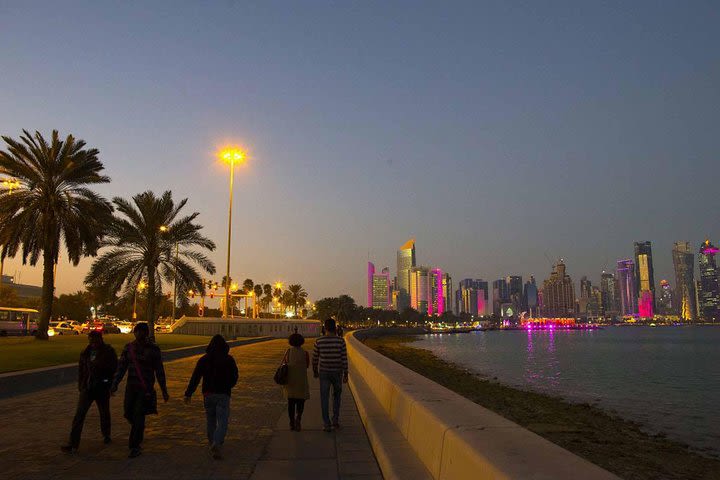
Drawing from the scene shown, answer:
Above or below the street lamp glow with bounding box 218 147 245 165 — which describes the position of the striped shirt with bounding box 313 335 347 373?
below

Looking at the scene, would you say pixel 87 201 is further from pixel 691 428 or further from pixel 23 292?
pixel 23 292

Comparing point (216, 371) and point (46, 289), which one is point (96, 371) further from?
point (46, 289)

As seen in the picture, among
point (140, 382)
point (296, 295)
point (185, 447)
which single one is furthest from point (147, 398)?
point (296, 295)

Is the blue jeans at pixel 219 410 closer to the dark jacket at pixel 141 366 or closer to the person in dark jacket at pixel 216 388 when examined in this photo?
the person in dark jacket at pixel 216 388

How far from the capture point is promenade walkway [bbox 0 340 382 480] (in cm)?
655

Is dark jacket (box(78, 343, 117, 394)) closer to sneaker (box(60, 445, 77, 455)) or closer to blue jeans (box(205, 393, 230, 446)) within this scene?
sneaker (box(60, 445, 77, 455))

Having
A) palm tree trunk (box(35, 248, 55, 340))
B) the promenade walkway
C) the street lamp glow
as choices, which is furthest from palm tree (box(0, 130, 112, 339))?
the promenade walkway

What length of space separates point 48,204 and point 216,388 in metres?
24.6

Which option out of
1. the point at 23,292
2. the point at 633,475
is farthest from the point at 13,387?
the point at 23,292

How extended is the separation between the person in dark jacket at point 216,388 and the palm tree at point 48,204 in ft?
77.9

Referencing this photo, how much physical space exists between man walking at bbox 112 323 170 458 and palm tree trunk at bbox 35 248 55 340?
23005 millimetres

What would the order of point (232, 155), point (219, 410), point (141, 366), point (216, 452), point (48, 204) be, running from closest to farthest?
point (216, 452), point (219, 410), point (141, 366), point (48, 204), point (232, 155)

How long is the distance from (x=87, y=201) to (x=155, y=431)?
22559 millimetres

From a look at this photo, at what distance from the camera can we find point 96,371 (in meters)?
7.77
